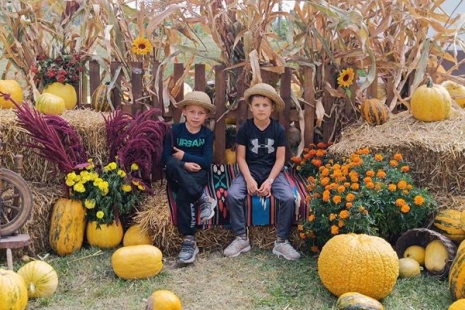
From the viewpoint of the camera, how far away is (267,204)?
4531mm

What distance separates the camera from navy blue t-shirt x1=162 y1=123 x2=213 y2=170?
471 centimetres

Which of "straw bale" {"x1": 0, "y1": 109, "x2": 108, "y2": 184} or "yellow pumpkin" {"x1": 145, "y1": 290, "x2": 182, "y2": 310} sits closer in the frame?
"yellow pumpkin" {"x1": 145, "y1": 290, "x2": 182, "y2": 310}

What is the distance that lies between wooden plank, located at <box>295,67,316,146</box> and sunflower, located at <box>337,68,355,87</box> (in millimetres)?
243

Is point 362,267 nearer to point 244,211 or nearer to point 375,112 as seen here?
point 244,211

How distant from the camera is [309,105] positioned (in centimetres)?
514

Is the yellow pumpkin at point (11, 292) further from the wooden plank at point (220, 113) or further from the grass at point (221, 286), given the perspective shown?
the wooden plank at point (220, 113)

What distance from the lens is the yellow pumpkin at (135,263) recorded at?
394cm

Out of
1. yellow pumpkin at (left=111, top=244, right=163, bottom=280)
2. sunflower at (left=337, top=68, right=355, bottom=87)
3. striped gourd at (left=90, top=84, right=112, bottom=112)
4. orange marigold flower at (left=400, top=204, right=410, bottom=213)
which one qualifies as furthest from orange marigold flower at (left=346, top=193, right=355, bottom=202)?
striped gourd at (left=90, top=84, right=112, bottom=112)

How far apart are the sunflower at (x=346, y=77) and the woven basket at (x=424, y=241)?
1592 mm

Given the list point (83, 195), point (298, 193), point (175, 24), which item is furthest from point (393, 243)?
point (175, 24)

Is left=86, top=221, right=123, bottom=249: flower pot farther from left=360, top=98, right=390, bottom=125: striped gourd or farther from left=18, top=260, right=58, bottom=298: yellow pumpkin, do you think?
left=360, top=98, right=390, bottom=125: striped gourd

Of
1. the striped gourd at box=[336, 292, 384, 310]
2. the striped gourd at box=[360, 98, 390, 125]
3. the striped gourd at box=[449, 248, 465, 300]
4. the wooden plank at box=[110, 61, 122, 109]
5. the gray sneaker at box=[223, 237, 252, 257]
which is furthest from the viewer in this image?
the wooden plank at box=[110, 61, 122, 109]

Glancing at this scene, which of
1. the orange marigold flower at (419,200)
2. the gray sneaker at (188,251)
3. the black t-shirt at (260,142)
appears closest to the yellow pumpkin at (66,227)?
the gray sneaker at (188,251)

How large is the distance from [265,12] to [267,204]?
1.71 meters
